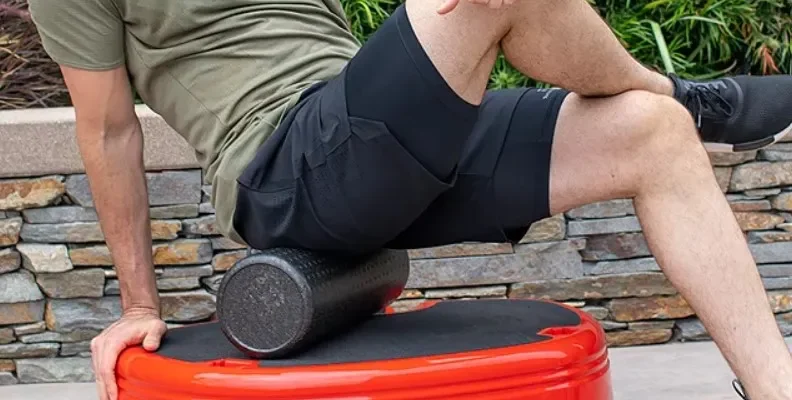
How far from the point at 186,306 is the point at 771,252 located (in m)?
1.71

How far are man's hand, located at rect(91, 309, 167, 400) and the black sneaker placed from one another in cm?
97

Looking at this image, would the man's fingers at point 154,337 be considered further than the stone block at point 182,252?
No

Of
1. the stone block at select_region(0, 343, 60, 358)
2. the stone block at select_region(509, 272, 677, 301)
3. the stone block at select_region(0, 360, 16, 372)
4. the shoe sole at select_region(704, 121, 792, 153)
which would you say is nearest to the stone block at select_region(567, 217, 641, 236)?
the stone block at select_region(509, 272, 677, 301)

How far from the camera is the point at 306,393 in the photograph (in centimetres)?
148

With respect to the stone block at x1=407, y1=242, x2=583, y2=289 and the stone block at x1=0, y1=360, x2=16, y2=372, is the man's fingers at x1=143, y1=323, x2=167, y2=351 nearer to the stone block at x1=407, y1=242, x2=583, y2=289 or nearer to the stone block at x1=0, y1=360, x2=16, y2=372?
the stone block at x1=407, y1=242, x2=583, y2=289

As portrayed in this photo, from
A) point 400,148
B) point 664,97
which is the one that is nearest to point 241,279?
point 400,148

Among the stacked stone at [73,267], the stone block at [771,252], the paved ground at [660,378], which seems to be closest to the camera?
the paved ground at [660,378]

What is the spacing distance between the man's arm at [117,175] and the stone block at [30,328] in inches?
46.0

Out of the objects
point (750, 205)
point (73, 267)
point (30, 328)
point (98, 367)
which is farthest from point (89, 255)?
point (750, 205)

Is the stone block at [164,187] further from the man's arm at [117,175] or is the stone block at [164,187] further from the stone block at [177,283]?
the man's arm at [117,175]

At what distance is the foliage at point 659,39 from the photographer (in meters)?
3.22

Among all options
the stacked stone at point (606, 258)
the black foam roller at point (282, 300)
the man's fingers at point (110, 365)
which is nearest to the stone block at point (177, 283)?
the stacked stone at point (606, 258)

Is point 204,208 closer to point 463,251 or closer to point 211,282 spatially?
point 211,282

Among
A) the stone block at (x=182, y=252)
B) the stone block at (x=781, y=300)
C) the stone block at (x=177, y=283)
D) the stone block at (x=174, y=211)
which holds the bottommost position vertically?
the stone block at (x=177, y=283)
